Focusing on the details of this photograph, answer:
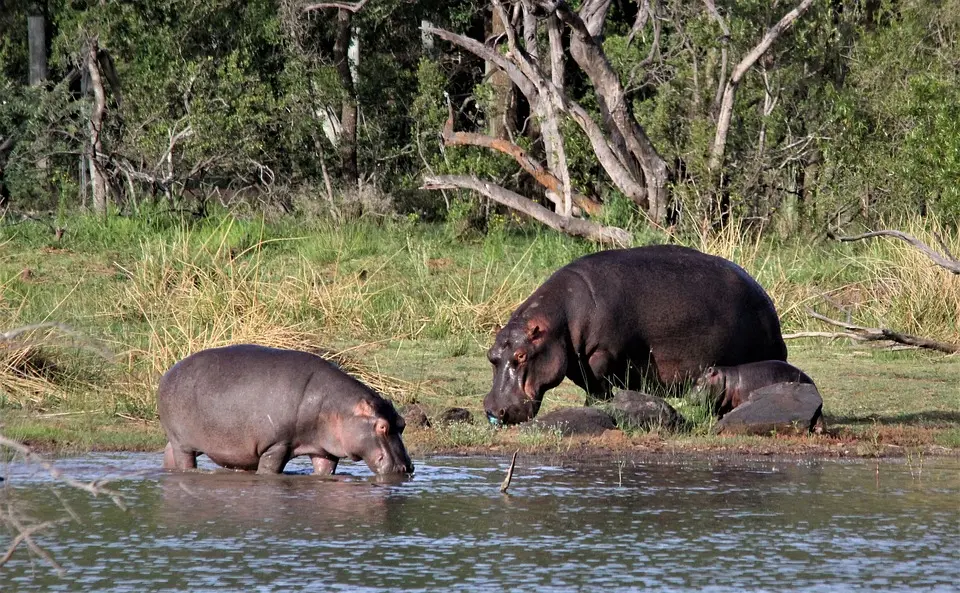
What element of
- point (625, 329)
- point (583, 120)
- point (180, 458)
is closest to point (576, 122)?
point (583, 120)

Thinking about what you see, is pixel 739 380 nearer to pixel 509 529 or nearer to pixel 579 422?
pixel 579 422

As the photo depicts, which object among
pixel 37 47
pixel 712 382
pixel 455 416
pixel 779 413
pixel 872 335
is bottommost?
pixel 455 416

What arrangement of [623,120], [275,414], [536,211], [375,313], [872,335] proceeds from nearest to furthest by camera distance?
1. [275,414]
2. [872,335]
3. [375,313]
4. [623,120]
5. [536,211]

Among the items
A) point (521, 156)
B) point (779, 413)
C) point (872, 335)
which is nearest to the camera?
point (779, 413)

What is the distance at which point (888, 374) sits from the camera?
412 inches

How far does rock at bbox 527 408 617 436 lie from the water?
64 cm

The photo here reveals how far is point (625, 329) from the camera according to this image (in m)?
7.87

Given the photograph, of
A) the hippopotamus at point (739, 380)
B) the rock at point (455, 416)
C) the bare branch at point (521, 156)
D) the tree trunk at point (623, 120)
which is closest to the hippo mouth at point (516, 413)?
the rock at point (455, 416)

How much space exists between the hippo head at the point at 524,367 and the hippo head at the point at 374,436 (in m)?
1.44

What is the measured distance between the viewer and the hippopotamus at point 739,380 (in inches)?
309

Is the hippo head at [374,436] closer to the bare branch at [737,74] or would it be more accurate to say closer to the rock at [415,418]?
the rock at [415,418]

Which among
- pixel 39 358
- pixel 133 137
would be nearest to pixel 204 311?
pixel 39 358

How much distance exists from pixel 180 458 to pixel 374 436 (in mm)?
955

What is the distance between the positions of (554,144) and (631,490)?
9873 millimetres
